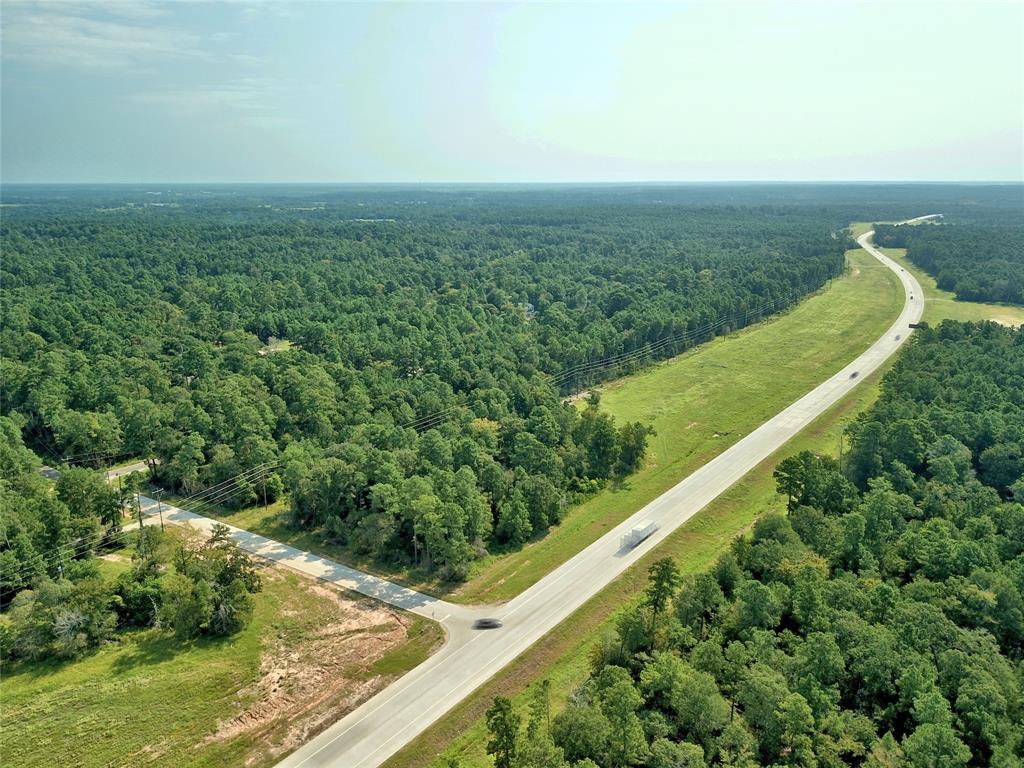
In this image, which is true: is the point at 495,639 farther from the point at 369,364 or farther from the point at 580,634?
the point at 369,364

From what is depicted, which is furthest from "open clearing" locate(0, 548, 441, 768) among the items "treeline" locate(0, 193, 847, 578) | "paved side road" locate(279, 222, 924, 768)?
"treeline" locate(0, 193, 847, 578)

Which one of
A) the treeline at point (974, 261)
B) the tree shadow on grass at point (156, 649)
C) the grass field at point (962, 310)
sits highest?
the treeline at point (974, 261)

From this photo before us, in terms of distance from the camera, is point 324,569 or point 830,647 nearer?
point 830,647

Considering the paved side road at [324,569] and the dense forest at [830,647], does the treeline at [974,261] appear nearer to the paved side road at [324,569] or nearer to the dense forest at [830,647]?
the dense forest at [830,647]

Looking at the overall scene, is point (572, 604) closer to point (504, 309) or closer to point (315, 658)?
point (315, 658)

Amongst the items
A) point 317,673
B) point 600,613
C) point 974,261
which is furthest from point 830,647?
point 974,261

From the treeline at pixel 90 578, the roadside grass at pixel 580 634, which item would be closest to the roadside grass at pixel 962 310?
the roadside grass at pixel 580 634
